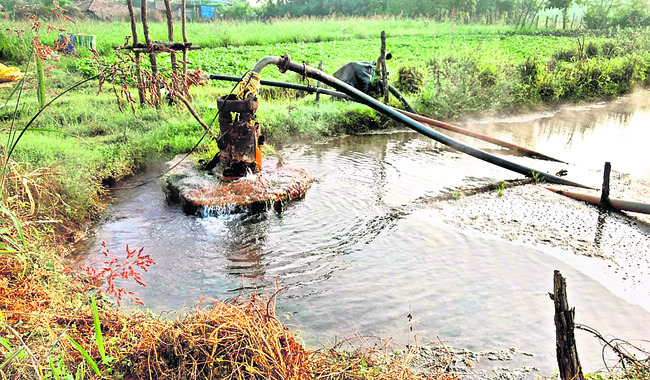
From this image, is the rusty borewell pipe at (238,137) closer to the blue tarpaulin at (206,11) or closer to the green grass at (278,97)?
the green grass at (278,97)

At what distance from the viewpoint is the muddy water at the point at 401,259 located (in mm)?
4066

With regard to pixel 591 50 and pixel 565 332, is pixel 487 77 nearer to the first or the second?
pixel 591 50

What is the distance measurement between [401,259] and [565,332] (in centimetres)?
254

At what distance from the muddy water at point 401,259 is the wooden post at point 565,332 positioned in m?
0.93

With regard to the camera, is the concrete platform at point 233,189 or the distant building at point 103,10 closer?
the concrete platform at point 233,189

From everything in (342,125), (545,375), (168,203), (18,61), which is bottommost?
(545,375)

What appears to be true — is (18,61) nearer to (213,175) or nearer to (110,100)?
(110,100)

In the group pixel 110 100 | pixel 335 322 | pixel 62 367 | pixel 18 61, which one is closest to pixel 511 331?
pixel 335 322

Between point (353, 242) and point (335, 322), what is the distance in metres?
1.53

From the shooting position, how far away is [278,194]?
620cm

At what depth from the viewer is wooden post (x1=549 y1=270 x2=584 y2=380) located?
8.51 ft

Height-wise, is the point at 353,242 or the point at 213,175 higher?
the point at 213,175

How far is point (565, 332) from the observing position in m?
2.64

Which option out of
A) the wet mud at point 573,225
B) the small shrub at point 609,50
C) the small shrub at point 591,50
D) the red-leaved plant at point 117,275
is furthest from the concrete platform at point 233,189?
the small shrub at point 609,50
